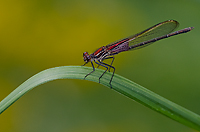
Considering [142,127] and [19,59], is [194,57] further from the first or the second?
[19,59]

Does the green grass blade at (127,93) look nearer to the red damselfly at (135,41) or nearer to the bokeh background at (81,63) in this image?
the red damselfly at (135,41)

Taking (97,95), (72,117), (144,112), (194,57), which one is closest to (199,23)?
(194,57)

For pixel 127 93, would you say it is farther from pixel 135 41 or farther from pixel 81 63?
pixel 81 63

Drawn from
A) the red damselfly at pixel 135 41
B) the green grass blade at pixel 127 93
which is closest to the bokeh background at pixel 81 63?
the red damselfly at pixel 135 41

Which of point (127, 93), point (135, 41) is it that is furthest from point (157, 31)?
point (127, 93)

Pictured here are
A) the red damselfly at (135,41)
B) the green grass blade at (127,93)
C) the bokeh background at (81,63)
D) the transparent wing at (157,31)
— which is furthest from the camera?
the bokeh background at (81,63)

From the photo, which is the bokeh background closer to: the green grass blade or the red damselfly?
the red damselfly
